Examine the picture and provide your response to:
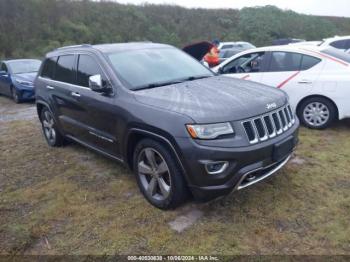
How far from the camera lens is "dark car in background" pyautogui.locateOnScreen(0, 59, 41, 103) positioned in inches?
468

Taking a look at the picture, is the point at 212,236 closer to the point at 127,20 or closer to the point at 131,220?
the point at 131,220

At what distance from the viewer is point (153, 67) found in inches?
178

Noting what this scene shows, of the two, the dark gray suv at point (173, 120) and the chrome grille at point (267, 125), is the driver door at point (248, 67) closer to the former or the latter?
the dark gray suv at point (173, 120)

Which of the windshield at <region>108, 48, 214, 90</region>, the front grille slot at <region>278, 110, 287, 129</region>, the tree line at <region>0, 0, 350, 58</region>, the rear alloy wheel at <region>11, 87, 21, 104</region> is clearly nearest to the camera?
the front grille slot at <region>278, 110, 287, 129</region>

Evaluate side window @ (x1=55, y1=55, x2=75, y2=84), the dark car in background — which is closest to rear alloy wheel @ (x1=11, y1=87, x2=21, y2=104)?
the dark car in background

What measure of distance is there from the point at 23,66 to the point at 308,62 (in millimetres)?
10491

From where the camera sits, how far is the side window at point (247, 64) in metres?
7.02

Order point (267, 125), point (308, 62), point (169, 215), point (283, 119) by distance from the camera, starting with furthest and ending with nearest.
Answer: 1. point (308, 62)
2. point (283, 119)
3. point (169, 215)
4. point (267, 125)

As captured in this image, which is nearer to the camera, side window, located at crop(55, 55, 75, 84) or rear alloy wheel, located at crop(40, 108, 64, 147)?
side window, located at crop(55, 55, 75, 84)

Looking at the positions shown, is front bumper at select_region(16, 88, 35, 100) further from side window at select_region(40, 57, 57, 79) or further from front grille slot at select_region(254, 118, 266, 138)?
front grille slot at select_region(254, 118, 266, 138)

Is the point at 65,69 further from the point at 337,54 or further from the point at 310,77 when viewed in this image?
the point at 337,54

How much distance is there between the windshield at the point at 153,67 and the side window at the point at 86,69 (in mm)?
250

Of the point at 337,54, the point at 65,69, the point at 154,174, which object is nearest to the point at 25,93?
the point at 65,69

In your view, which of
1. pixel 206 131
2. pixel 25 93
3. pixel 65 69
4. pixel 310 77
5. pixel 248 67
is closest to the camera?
pixel 206 131
